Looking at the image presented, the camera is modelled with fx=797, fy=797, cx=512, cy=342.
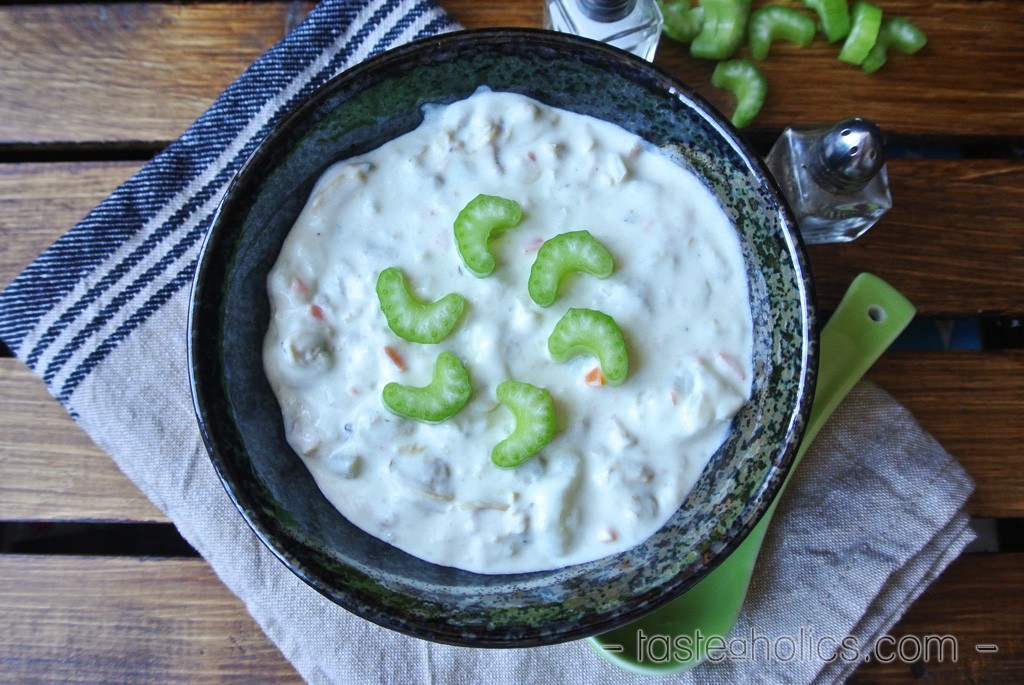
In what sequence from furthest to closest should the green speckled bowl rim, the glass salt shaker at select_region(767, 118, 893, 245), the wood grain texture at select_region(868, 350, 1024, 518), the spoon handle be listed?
the wood grain texture at select_region(868, 350, 1024, 518) < the spoon handle < the glass salt shaker at select_region(767, 118, 893, 245) < the green speckled bowl rim

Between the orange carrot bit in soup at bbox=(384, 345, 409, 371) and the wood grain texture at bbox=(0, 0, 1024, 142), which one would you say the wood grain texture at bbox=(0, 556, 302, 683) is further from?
the wood grain texture at bbox=(0, 0, 1024, 142)

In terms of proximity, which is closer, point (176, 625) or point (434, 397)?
point (434, 397)

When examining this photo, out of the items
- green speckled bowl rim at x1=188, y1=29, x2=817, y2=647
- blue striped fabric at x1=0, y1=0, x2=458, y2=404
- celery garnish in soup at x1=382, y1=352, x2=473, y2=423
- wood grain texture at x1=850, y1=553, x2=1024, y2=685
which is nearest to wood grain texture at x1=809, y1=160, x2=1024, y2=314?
green speckled bowl rim at x1=188, y1=29, x2=817, y2=647

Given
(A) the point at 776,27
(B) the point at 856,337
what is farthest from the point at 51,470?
(A) the point at 776,27

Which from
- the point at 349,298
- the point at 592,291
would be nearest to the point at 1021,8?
the point at 592,291

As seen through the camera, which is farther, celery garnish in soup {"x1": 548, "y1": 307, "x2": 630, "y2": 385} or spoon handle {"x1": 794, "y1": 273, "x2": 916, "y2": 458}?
spoon handle {"x1": 794, "y1": 273, "x2": 916, "y2": 458}

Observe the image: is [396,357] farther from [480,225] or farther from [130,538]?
[130,538]

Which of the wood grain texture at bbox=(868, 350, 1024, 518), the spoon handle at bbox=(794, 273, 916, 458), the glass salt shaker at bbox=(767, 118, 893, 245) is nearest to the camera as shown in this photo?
the glass salt shaker at bbox=(767, 118, 893, 245)

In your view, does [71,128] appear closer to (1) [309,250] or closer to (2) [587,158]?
(1) [309,250]
